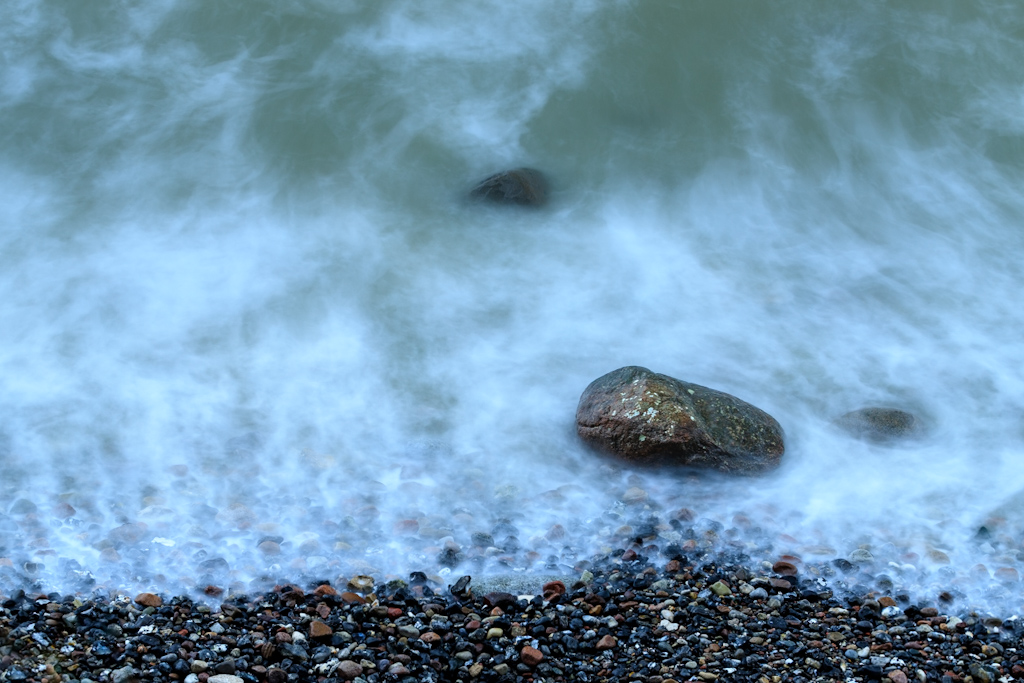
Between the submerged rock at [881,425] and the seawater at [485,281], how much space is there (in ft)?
0.43

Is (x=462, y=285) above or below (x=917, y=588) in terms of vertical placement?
above

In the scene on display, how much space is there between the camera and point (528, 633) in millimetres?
4766

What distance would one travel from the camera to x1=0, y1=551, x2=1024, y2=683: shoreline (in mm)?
4434

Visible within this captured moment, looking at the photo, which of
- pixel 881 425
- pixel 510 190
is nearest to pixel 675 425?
pixel 881 425

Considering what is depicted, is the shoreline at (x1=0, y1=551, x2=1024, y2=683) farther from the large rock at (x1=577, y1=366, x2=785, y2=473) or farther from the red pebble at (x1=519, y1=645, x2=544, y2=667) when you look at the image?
the large rock at (x1=577, y1=366, x2=785, y2=473)

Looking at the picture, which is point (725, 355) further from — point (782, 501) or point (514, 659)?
point (514, 659)

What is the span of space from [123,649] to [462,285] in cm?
432

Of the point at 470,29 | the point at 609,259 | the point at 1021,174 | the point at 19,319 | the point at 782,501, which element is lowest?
the point at 782,501

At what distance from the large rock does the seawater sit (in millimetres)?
154

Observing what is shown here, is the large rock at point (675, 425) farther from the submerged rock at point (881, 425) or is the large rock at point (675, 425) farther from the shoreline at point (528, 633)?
the shoreline at point (528, 633)

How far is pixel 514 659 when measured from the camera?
15.0 ft

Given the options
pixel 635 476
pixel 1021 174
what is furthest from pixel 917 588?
pixel 1021 174

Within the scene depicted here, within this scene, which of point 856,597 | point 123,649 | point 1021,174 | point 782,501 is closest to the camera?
point 123,649

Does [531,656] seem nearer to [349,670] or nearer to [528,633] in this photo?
[528,633]
